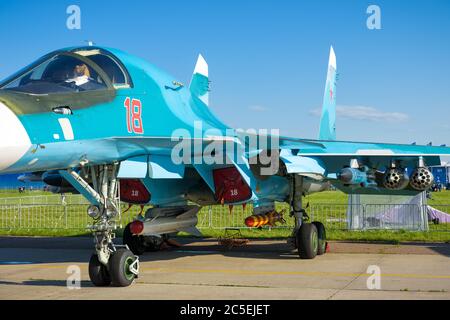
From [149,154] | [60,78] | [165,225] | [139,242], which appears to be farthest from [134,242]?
[60,78]

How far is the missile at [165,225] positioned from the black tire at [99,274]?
187 cm

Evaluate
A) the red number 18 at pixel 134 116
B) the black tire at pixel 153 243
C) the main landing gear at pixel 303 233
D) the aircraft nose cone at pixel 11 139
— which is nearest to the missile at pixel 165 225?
the black tire at pixel 153 243

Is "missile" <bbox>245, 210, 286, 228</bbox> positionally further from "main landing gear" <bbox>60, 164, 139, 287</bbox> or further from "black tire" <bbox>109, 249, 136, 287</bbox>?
"black tire" <bbox>109, 249, 136, 287</bbox>

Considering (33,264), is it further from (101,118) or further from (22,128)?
(22,128)

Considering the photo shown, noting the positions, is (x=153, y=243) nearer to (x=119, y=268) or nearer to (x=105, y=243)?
(x=105, y=243)

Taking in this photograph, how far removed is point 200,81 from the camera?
1267cm

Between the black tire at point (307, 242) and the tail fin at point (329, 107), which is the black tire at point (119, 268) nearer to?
the black tire at point (307, 242)

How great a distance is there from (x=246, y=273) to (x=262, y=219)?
233 centimetres

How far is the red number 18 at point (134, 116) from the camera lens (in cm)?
809

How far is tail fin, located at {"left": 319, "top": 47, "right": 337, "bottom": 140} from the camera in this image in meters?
16.1

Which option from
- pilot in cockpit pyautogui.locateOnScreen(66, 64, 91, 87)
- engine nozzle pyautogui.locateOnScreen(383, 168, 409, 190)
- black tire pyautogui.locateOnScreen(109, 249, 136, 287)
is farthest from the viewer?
engine nozzle pyautogui.locateOnScreen(383, 168, 409, 190)

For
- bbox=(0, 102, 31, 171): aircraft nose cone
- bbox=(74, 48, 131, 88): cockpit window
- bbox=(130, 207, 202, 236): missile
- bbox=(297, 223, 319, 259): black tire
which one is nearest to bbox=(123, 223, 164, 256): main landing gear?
bbox=(130, 207, 202, 236): missile

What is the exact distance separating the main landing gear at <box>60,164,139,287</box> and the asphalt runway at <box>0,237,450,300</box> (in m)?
0.20
